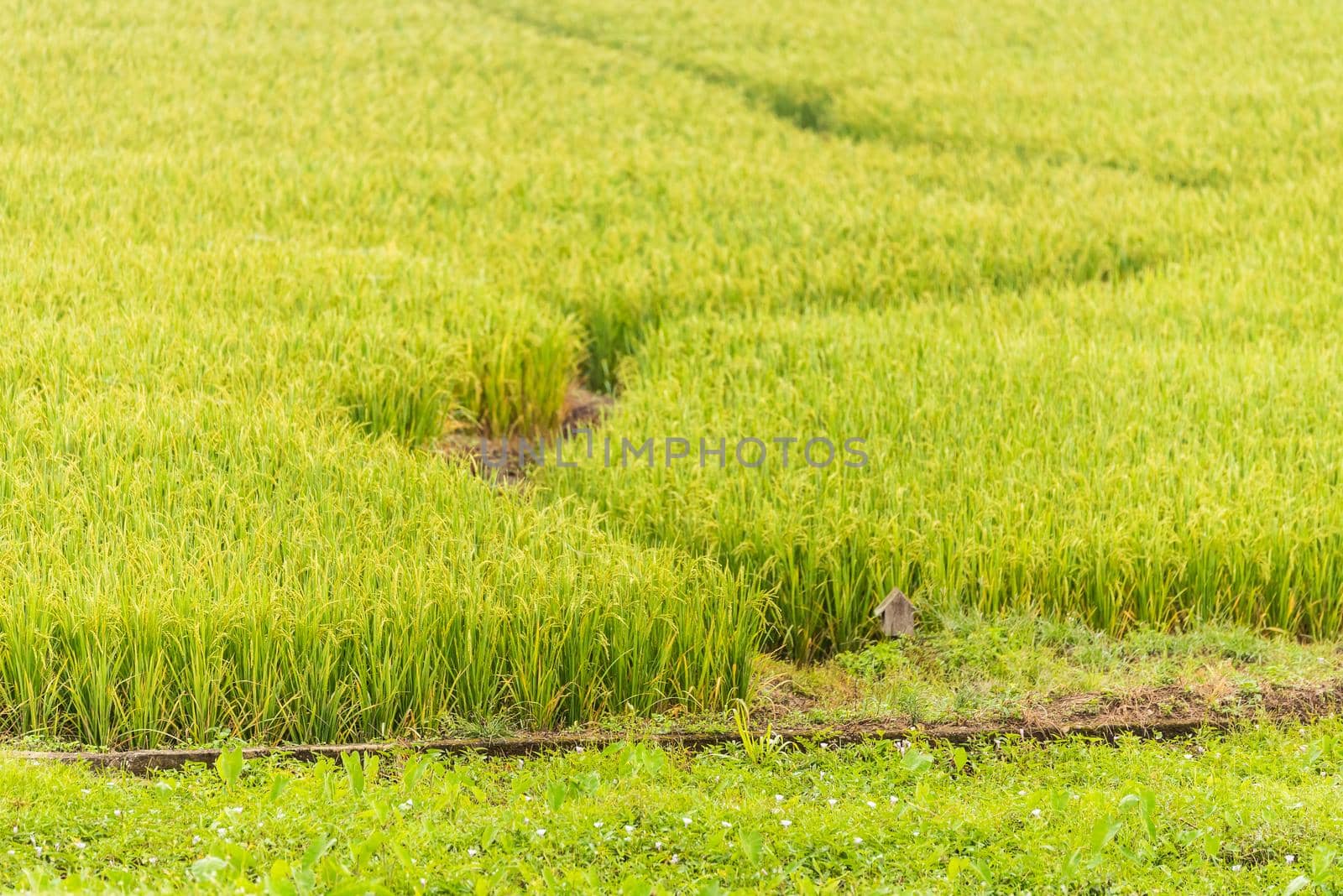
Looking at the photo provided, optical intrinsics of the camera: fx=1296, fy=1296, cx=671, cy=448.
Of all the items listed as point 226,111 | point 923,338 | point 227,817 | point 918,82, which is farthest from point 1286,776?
point 918,82

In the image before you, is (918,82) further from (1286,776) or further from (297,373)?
(1286,776)

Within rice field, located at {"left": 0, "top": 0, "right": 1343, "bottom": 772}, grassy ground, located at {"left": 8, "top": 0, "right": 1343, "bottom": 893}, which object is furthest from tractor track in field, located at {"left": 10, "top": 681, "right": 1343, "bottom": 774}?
rice field, located at {"left": 0, "top": 0, "right": 1343, "bottom": 772}

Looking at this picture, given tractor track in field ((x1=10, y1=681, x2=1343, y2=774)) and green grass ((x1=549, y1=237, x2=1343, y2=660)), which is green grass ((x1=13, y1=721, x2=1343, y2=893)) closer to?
tractor track in field ((x1=10, y1=681, x2=1343, y2=774))

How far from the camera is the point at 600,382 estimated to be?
7.34m

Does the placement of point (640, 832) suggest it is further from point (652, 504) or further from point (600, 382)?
point (600, 382)

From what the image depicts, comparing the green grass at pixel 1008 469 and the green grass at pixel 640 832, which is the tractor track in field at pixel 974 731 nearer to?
the green grass at pixel 640 832

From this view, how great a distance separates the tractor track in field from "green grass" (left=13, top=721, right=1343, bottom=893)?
0.12 meters

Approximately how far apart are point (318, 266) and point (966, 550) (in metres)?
4.18

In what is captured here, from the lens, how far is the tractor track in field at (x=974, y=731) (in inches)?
142

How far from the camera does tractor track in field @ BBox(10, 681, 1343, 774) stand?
11.8 ft

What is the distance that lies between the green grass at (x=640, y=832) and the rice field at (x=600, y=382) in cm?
55

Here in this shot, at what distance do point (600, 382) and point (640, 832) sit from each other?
14.3ft

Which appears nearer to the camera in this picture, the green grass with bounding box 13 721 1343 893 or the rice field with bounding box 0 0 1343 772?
the green grass with bounding box 13 721 1343 893

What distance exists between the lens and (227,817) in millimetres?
3107
